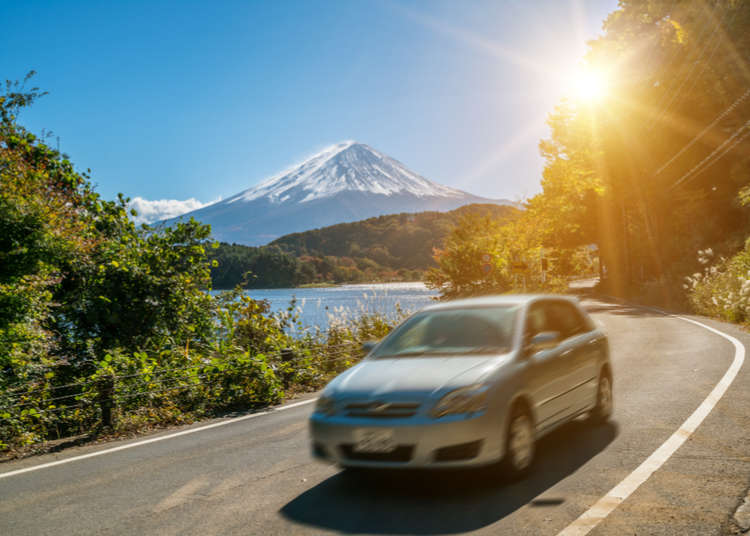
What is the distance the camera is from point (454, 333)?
19.7 ft

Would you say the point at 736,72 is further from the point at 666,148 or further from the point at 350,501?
the point at 350,501

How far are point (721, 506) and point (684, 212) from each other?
39927 mm

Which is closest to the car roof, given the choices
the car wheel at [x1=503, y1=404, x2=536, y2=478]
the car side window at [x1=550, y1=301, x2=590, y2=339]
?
the car side window at [x1=550, y1=301, x2=590, y2=339]

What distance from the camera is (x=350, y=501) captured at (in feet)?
16.0

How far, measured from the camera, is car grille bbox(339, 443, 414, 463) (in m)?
4.76

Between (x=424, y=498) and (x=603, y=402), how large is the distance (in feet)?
10.5

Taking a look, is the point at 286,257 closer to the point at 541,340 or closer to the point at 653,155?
the point at 653,155

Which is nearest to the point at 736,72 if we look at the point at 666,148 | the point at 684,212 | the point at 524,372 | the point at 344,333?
the point at 666,148

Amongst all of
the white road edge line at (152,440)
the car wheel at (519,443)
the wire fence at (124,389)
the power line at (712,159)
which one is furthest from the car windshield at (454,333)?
the power line at (712,159)

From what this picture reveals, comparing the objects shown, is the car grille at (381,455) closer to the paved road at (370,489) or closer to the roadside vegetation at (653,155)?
the paved road at (370,489)

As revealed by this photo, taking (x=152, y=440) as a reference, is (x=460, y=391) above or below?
above

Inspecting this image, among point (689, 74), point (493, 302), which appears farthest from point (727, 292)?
point (493, 302)

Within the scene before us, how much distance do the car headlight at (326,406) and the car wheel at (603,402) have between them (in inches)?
131

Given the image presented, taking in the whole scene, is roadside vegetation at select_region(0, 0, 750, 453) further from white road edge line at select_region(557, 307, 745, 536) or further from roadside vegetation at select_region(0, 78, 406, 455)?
white road edge line at select_region(557, 307, 745, 536)
